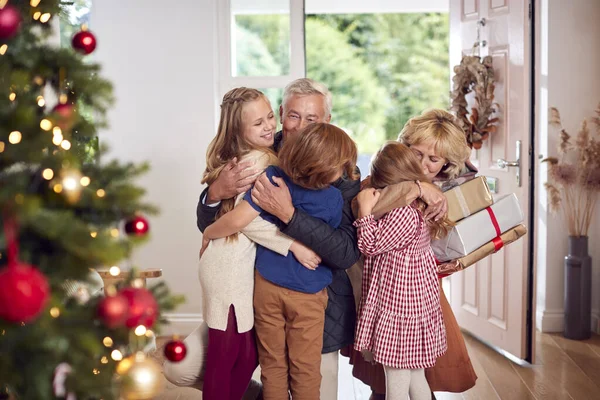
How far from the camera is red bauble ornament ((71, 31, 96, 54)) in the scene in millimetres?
1354

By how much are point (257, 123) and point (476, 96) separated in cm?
194

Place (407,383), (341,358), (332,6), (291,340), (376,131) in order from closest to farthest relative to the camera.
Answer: (291,340) < (407,383) < (341,358) < (332,6) < (376,131)

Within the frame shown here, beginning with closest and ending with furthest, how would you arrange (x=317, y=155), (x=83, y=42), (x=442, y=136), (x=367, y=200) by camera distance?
(x=83, y=42) → (x=317, y=155) → (x=367, y=200) → (x=442, y=136)

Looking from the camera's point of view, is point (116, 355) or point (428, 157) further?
point (428, 157)

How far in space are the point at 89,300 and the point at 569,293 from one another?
3490 mm

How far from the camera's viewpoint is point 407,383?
7.94 ft

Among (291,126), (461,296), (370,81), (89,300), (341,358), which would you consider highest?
(370,81)

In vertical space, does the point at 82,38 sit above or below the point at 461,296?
above

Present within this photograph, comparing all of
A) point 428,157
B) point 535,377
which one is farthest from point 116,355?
point 535,377

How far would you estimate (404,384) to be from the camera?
7.91 ft

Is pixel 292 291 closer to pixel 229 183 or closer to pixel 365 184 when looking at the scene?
pixel 229 183

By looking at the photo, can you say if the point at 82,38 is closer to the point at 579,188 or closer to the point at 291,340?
the point at 291,340

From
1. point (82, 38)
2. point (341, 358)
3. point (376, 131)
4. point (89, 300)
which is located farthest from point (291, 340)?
point (376, 131)

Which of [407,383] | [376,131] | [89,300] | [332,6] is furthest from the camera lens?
[376,131]
